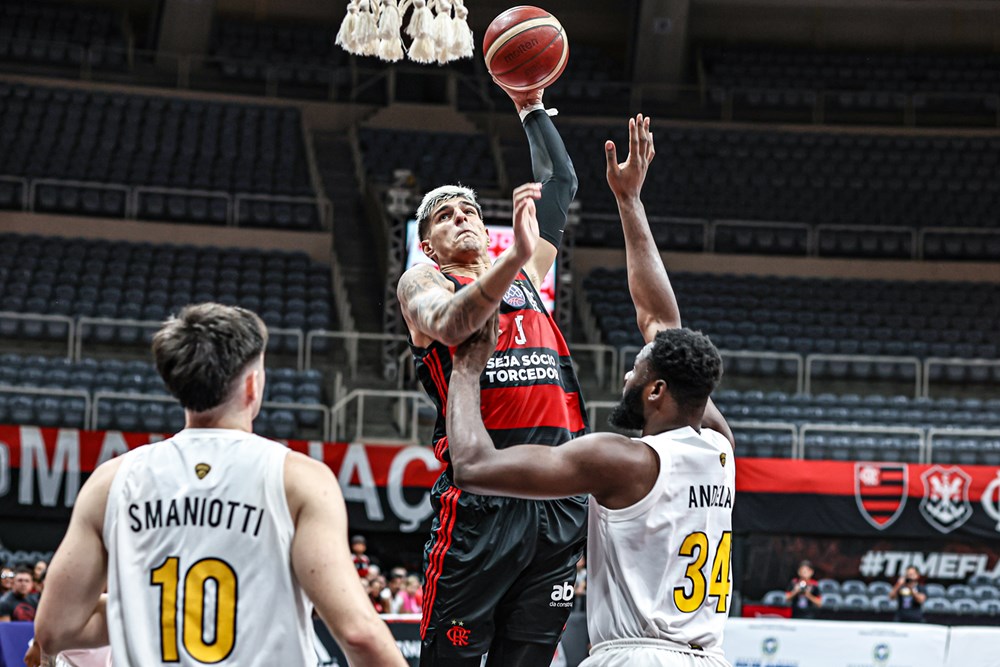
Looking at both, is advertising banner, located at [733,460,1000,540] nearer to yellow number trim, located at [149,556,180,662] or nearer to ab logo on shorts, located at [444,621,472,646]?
ab logo on shorts, located at [444,621,472,646]

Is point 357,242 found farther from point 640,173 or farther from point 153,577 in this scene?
point 153,577

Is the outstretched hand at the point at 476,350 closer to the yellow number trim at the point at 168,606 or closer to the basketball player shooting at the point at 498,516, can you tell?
the basketball player shooting at the point at 498,516

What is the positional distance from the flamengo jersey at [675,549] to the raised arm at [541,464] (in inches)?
2.6

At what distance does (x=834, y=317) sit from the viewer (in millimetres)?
18828

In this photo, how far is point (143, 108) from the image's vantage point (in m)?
22.0

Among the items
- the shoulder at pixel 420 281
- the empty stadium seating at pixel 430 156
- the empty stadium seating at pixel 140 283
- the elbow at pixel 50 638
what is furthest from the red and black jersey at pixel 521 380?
the empty stadium seating at pixel 430 156

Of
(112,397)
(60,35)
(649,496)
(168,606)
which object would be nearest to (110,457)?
(112,397)

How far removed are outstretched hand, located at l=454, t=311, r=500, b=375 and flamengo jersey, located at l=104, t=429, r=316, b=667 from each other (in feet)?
2.97

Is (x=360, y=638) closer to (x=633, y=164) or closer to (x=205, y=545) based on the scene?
(x=205, y=545)

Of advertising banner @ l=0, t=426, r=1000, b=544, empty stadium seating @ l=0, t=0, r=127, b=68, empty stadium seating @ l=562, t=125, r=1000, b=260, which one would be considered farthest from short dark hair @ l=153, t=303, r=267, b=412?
empty stadium seating @ l=0, t=0, r=127, b=68

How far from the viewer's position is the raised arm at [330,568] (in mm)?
2705

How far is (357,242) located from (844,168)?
8.79m

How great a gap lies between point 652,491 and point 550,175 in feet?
5.03

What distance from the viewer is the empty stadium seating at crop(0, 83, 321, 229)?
19.8 meters
